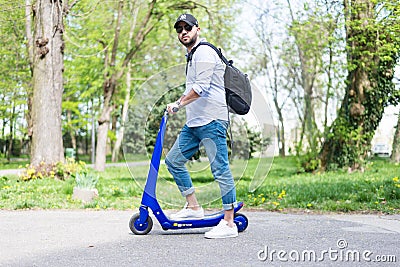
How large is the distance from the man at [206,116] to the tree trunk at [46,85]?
725 centimetres

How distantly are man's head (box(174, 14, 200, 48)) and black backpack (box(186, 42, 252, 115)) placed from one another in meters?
0.11

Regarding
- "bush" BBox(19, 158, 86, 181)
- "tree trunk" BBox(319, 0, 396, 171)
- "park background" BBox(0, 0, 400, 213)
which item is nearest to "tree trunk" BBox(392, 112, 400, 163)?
"park background" BBox(0, 0, 400, 213)

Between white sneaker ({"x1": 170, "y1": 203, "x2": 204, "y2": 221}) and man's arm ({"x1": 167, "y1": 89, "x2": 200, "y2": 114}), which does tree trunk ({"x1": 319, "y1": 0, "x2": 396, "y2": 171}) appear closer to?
white sneaker ({"x1": 170, "y1": 203, "x2": 204, "y2": 221})

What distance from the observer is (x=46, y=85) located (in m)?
12.0

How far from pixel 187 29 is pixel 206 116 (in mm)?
821

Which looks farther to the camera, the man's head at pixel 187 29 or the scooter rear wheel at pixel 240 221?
the scooter rear wheel at pixel 240 221

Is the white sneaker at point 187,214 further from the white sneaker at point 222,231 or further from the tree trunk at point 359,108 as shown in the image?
the tree trunk at point 359,108

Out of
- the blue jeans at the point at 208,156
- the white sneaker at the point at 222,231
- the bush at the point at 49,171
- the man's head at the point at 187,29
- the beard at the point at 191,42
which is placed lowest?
the white sneaker at the point at 222,231

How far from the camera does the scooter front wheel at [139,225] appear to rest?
5.36 m

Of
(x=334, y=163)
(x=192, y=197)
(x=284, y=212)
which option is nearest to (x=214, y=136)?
(x=192, y=197)

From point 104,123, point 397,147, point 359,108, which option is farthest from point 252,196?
point 397,147

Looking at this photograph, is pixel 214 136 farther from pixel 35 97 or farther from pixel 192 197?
pixel 35 97

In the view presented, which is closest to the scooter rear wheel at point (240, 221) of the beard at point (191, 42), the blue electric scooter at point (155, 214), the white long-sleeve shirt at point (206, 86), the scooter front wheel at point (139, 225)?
the blue electric scooter at point (155, 214)

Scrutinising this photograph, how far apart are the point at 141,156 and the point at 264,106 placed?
1364mm
